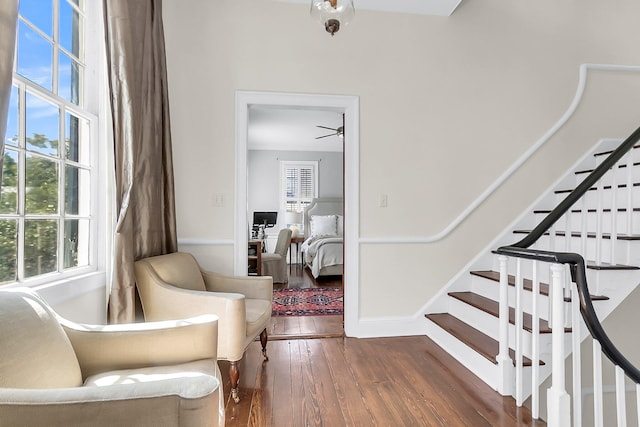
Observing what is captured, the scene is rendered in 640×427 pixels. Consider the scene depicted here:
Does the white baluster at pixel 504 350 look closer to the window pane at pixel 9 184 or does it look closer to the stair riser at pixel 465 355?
the stair riser at pixel 465 355

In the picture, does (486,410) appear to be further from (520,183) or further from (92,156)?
(92,156)

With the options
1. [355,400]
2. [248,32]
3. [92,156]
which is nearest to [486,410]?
[355,400]

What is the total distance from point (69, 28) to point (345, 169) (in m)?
2.08

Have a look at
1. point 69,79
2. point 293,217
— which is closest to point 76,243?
point 69,79

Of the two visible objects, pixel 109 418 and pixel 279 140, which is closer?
pixel 109 418

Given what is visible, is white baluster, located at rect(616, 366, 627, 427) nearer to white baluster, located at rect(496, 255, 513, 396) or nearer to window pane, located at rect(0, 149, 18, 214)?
white baluster, located at rect(496, 255, 513, 396)

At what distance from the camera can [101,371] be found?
1.35m

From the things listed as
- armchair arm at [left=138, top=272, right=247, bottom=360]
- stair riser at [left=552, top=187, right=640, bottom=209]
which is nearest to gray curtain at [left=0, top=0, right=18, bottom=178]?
armchair arm at [left=138, top=272, right=247, bottom=360]

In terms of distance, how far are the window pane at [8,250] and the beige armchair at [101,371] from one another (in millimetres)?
366

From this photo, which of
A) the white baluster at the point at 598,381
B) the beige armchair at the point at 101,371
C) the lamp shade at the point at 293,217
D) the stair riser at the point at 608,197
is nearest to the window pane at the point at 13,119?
the beige armchair at the point at 101,371

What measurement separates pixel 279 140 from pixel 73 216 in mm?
5180

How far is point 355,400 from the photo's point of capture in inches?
77.9

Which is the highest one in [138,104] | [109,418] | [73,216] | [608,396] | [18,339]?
[138,104]

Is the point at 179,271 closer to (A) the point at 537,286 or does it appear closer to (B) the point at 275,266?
(A) the point at 537,286
